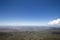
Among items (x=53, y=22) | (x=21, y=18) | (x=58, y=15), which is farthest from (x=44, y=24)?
(x=21, y=18)

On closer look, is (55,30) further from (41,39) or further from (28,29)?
(28,29)

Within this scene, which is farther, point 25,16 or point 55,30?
point 25,16

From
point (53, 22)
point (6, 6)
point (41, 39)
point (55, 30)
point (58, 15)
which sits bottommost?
point (41, 39)

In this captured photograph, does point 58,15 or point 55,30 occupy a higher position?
point 58,15

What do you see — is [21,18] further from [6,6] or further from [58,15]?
[58,15]

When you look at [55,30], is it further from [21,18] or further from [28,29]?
[21,18]

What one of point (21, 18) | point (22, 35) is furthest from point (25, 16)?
point (22, 35)

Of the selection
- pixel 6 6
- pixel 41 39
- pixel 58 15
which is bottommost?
pixel 41 39

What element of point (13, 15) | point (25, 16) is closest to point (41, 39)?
point (25, 16)

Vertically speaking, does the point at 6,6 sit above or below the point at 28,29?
above
